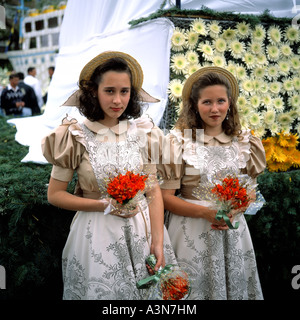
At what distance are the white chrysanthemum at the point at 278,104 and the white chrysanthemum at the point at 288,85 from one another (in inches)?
5.8

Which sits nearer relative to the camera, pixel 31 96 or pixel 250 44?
pixel 250 44

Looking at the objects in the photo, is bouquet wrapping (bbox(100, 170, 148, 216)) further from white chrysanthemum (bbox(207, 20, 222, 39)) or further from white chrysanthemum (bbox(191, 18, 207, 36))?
white chrysanthemum (bbox(207, 20, 222, 39))

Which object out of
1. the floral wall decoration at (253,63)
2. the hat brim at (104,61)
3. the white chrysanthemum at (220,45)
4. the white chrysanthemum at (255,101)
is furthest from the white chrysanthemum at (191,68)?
the hat brim at (104,61)

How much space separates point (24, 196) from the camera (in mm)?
2443

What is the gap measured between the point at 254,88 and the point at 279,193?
4.40 feet

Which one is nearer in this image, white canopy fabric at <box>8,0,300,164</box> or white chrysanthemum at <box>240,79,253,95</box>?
white canopy fabric at <box>8,0,300,164</box>

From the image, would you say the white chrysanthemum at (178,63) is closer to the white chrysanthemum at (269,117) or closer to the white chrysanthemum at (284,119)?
the white chrysanthemum at (269,117)

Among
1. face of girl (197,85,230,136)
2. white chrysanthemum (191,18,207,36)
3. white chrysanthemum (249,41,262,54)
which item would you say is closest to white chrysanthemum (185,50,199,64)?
white chrysanthemum (191,18,207,36)

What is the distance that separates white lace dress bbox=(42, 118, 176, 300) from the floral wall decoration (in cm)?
178

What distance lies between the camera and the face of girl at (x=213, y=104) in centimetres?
225

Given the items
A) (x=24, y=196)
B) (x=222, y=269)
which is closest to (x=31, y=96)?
(x=24, y=196)

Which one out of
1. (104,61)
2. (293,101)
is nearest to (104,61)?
(104,61)

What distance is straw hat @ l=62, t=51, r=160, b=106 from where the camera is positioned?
204 centimetres

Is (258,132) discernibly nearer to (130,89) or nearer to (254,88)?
(254,88)
